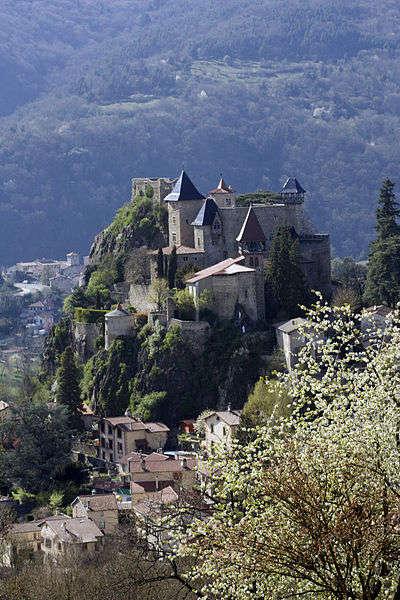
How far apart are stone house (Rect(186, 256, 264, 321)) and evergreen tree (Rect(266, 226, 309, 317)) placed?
77cm

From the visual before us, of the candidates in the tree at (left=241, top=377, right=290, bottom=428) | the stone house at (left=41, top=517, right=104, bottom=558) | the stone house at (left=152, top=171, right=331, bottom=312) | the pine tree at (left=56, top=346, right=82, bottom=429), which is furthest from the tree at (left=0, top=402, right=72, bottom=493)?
the stone house at (left=152, top=171, right=331, bottom=312)

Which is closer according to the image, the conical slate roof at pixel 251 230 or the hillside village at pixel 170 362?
the hillside village at pixel 170 362

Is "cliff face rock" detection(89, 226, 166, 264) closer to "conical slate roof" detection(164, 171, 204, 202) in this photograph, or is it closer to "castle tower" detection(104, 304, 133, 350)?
"conical slate roof" detection(164, 171, 204, 202)

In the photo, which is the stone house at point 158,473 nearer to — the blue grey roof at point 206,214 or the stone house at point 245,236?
the stone house at point 245,236

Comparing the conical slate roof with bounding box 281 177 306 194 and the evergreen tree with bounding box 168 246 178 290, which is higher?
the conical slate roof with bounding box 281 177 306 194

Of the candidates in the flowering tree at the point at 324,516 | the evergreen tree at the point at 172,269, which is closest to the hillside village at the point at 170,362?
the evergreen tree at the point at 172,269

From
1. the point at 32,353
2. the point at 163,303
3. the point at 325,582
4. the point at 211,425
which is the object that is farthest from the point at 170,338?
the point at 32,353

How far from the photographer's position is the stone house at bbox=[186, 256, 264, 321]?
60906 millimetres

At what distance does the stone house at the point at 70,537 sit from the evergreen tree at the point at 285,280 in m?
14.2

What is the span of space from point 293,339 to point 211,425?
16.2 feet

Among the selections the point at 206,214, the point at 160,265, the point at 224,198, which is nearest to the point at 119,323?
the point at 160,265

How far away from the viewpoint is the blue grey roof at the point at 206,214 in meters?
65.2

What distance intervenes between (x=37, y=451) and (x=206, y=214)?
1378 centimetres

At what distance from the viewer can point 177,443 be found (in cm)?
6162
